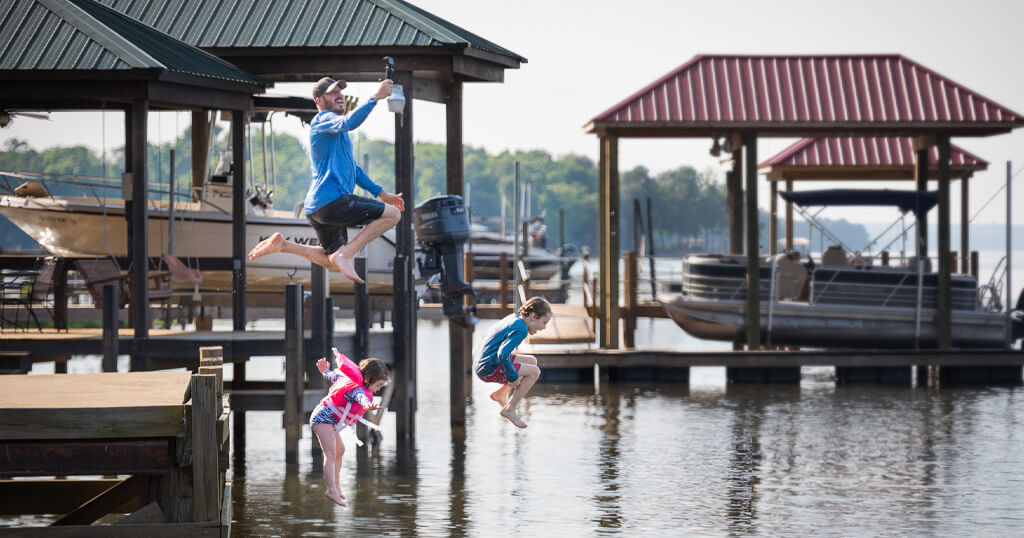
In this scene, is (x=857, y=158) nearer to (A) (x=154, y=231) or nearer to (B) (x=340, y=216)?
(A) (x=154, y=231)

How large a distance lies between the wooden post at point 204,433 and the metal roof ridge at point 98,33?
5.60 metres

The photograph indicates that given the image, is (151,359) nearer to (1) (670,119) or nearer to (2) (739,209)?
(1) (670,119)

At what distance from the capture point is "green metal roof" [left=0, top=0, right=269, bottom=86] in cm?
1527

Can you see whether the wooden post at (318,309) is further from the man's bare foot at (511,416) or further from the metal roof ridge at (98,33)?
the man's bare foot at (511,416)

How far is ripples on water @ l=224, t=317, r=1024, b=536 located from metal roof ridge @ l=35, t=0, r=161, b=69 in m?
4.99

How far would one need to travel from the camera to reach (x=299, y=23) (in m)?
17.9

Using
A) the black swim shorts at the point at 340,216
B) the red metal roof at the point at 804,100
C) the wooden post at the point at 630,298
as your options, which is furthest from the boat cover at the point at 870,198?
the black swim shorts at the point at 340,216

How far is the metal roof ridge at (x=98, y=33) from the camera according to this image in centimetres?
1529

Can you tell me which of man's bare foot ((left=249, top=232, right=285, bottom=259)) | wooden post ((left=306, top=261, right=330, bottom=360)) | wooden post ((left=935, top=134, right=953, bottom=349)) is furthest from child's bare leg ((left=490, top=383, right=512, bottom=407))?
wooden post ((left=935, top=134, right=953, bottom=349))

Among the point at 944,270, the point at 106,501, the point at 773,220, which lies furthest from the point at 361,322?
the point at 773,220

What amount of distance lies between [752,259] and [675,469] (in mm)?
8708

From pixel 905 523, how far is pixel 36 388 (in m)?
9.64

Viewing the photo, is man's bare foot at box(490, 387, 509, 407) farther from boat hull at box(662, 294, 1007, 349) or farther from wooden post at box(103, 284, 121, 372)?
boat hull at box(662, 294, 1007, 349)

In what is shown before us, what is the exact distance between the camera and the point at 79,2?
17.0 meters
